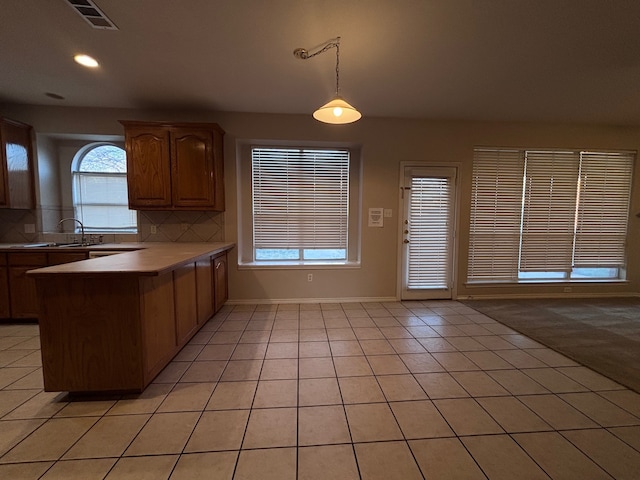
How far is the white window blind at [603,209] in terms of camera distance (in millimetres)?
4062

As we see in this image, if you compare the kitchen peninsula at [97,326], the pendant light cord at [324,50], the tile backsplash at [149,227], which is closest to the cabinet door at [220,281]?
the tile backsplash at [149,227]

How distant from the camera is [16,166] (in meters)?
3.24

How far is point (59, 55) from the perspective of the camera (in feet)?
7.84

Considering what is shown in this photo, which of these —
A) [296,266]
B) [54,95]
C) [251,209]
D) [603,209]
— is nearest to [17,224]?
[54,95]

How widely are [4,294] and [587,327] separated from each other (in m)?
6.59

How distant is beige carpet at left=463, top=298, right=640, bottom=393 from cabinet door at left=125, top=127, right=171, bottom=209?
4445mm

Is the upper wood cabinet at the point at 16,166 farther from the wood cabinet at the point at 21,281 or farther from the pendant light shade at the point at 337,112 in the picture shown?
the pendant light shade at the point at 337,112

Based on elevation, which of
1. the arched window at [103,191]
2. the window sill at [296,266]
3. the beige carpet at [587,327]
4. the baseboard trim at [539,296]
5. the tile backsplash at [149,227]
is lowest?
the beige carpet at [587,327]

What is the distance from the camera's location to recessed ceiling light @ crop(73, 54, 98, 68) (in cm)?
241

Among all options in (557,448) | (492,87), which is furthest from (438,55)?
(557,448)

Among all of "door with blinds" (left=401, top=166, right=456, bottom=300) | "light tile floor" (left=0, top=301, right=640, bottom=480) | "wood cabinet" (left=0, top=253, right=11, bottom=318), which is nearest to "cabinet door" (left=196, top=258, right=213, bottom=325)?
"light tile floor" (left=0, top=301, right=640, bottom=480)

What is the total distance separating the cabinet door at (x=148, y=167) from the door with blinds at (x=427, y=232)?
320cm

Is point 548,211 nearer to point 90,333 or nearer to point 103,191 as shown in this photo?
point 90,333

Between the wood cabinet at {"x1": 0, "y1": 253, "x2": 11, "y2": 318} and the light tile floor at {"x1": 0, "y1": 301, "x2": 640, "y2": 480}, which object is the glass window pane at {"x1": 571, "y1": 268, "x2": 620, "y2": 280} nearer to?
the light tile floor at {"x1": 0, "y1": 301, "x2": 640, "y2": 480}
